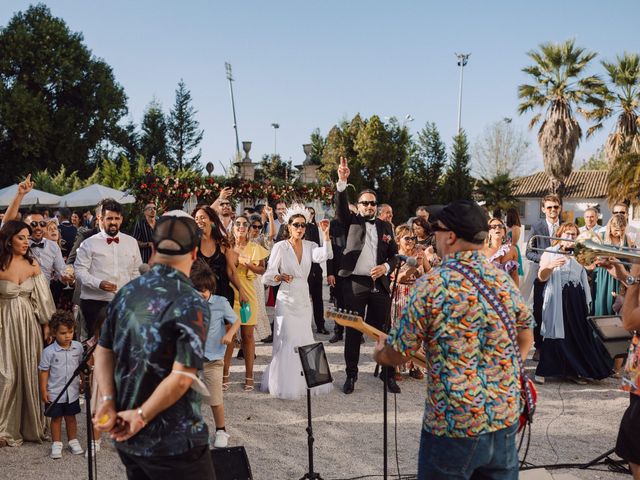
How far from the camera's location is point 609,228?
781 cm

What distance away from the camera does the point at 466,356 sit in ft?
8.66

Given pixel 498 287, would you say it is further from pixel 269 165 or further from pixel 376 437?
pixel 269 165

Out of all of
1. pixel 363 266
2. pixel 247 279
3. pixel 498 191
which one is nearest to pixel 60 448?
pixel 247 279

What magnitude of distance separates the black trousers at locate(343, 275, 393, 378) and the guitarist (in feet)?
14.3

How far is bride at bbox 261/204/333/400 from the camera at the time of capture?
22.7ft

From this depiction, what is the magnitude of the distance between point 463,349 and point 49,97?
38.7 metres

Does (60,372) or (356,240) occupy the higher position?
(356,240)

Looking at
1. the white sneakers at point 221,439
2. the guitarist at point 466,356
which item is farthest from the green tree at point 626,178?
the guitarist at point 466,356

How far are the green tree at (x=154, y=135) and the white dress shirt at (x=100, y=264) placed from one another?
4432cm

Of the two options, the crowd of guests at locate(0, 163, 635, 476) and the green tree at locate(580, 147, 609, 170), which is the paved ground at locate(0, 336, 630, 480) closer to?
the crowd of guests at locate(0, 163, 635, 476)

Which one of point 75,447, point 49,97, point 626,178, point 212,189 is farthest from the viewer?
point 49,97

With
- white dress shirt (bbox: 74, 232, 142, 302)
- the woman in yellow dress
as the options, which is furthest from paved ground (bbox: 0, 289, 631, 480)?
white dress shirt (bbox: 74, 232, 142, 302)

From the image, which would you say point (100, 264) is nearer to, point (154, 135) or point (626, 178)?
point (626, 178)

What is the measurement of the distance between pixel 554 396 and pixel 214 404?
4.03 metres
